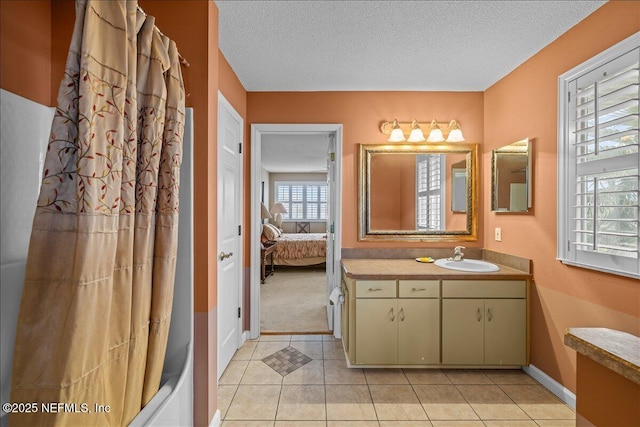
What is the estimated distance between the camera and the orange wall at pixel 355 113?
2848 mm

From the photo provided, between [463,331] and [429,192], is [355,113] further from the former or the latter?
[463,331]

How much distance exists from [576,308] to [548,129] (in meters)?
1.20

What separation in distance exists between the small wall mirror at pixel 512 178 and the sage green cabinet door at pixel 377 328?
1.25 meters

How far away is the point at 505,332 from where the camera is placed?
2.28 meters

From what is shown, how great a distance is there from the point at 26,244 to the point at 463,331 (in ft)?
8.64

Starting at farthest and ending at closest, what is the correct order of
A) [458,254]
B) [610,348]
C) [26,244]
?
[458,254], [26,244], [610,348]

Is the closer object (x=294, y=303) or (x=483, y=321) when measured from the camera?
(x=483, y=321)

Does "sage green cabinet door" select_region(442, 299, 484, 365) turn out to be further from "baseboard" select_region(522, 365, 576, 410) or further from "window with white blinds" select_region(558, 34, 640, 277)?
"window with white blinds" select_region(558, 34, 640, 277)

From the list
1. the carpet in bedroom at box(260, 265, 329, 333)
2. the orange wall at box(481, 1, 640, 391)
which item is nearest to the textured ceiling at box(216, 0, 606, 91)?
the orange wall at box(481, 1, 640, 391)

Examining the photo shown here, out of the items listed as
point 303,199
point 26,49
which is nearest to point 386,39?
point 26,49

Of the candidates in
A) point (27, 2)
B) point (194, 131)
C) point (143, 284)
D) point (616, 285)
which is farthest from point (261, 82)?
point (616, 285)

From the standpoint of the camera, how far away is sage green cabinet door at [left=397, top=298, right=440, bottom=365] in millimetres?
2277

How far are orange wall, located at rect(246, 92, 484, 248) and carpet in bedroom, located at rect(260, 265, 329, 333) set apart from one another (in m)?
1.08

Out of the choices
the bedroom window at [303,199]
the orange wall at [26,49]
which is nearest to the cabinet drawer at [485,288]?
the orange wall at [26,49]
